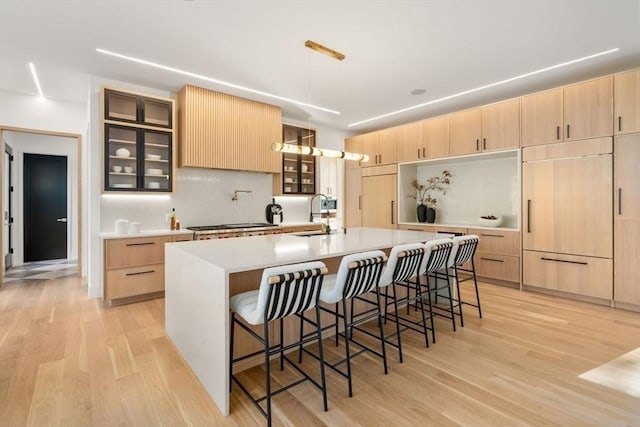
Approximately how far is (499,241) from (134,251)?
4801 millimetres

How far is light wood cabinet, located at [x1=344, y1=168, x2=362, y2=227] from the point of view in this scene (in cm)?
647

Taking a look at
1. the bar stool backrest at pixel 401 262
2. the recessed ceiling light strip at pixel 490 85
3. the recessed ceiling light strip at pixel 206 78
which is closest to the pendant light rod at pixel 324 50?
the recessed ceiling light strip at pixel 206 78

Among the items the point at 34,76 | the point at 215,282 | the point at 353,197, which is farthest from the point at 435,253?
the point at 34,76

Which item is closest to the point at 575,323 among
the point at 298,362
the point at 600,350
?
the point at 600,350

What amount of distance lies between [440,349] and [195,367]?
1.90m

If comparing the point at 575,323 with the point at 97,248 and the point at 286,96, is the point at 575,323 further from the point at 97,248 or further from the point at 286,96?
the point at 97,248

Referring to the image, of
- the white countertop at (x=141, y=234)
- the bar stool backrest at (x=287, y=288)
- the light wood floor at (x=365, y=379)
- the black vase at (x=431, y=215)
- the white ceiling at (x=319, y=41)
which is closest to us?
the bar stool backrest at (x=287, y=288)

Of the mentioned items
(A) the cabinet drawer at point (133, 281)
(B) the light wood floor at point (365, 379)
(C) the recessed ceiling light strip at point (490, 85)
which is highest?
(C) the recessed ceiling light strip at point (490, 85)

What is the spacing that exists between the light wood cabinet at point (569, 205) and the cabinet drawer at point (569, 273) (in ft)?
0.32

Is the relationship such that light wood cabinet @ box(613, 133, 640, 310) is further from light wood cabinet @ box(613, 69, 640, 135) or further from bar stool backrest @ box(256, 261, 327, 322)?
bar stool backrest @ box(256, 261, 327, 322)

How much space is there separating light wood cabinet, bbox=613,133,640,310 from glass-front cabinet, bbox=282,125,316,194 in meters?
4.18

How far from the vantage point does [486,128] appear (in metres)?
4.58

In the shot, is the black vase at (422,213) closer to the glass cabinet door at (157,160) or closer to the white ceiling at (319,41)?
the white ceiling at (319,41)

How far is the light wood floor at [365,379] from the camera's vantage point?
1.79 metres
